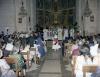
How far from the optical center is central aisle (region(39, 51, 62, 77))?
576 inches

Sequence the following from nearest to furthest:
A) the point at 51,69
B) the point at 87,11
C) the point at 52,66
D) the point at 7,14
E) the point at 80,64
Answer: the point at 80,64, the point at 51,69, the point at 52,66, the point at 87,11, the point at 7,14

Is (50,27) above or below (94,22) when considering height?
below

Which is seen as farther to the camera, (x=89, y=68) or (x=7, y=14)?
(x=7, y=14)

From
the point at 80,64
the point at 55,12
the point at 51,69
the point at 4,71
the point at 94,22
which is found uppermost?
the point at 55,12

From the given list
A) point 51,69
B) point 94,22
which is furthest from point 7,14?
point 51,69

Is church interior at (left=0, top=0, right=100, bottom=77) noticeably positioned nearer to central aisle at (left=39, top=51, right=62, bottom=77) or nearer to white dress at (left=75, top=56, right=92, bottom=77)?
central aisle at (left=39, top=51, right=62, bottom=77)

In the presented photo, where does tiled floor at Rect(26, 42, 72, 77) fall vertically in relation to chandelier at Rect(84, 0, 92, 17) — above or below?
below

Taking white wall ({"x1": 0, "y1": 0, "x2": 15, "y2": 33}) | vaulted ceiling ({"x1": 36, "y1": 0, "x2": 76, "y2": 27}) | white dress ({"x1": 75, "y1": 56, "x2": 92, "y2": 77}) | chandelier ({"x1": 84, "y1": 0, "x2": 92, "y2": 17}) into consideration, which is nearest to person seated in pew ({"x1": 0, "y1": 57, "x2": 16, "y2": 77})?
white dress ({"x1": 75, "y1": 56, "x2": 92, "y2": 77})

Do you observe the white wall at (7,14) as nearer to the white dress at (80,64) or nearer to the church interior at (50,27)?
the church interior at (50,27)

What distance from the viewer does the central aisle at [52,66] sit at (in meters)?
14.6

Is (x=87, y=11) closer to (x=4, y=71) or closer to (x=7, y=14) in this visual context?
(x=7, y=14)

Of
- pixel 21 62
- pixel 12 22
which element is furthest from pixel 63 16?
pixel 21 62

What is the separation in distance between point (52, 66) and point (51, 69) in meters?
0.96

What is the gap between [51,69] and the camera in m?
15.9
